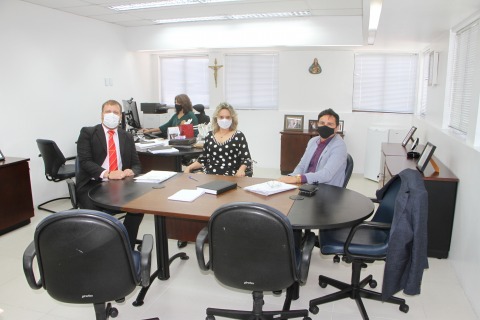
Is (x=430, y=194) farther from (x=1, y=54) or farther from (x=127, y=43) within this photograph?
(x=127, y=43)

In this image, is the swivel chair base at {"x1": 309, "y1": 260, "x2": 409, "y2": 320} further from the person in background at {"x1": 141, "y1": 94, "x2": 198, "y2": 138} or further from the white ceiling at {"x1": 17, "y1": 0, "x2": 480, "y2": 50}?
the person in background at {"x1": 141, "y1": 94, "x2": 198, "y2": 138}

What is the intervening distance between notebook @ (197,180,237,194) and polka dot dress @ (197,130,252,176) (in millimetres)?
794

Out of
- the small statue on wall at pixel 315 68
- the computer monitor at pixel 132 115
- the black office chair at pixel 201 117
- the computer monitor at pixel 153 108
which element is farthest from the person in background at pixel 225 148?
the small statue on wall at pixel 315 68

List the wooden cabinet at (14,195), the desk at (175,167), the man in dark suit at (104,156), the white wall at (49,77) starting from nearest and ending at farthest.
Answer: the man in dark suit at (104,156), the desk at (175,167), the wooden cabinet at (14,195), the white wall at (49,77)

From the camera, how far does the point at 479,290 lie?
8.34 ft

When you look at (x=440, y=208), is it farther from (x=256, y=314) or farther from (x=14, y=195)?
(x=14, y=195)

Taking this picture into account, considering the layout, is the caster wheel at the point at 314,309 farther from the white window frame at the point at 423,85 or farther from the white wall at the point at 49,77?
the white window frame at the point at 423,85

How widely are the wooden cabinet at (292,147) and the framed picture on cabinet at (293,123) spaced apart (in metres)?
0.16

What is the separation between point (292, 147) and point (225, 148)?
298 centimetres

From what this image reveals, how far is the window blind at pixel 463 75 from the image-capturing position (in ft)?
11.4

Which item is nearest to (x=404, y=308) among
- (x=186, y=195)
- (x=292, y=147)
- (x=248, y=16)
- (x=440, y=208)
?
(x=440, y=208)

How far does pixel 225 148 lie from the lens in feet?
12.0

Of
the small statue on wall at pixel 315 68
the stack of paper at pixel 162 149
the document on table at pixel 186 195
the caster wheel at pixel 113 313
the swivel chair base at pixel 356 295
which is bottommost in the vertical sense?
the caster wheel at pixel 113 313

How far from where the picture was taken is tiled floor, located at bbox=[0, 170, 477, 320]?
262 cm
